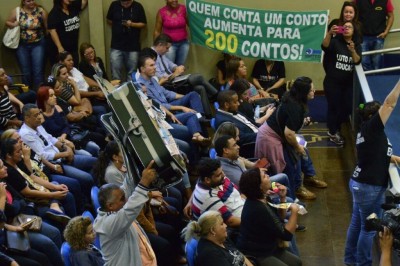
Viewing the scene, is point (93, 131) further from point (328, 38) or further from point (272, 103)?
Result: point (328, 38)

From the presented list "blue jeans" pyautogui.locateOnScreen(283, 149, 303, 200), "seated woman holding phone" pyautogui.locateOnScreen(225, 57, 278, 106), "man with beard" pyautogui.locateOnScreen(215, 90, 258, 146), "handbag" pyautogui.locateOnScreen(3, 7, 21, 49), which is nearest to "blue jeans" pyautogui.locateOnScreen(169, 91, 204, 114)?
"seated woman holding phone" pyautogui.locateOnScreen(225, 57, 278, 106)

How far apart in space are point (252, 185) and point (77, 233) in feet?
4.45

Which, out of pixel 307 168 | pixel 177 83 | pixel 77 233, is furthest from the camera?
pixel 177 83

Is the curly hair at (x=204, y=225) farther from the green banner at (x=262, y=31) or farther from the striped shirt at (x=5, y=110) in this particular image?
the green banner at (x=262, y=31)

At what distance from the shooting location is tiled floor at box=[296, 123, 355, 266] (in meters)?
7.31

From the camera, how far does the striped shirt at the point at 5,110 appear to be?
7.98m

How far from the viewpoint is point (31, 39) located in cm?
1022

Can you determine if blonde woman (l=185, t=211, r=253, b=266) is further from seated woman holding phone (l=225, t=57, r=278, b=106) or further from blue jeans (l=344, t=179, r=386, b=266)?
seated woman holding phone (l=225, t=57, r=278, b=106)

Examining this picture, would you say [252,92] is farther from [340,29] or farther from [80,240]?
[80,240]

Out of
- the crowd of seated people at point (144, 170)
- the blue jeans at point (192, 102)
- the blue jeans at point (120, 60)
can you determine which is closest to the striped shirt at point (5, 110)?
the crowd of seated people at point (144, 170)

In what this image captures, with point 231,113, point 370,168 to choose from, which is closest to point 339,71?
point 231,113

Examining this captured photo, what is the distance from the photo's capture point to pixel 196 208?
21.1ft

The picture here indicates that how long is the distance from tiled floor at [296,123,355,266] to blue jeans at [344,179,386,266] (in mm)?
356

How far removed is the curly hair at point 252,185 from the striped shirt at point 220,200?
408 mm
